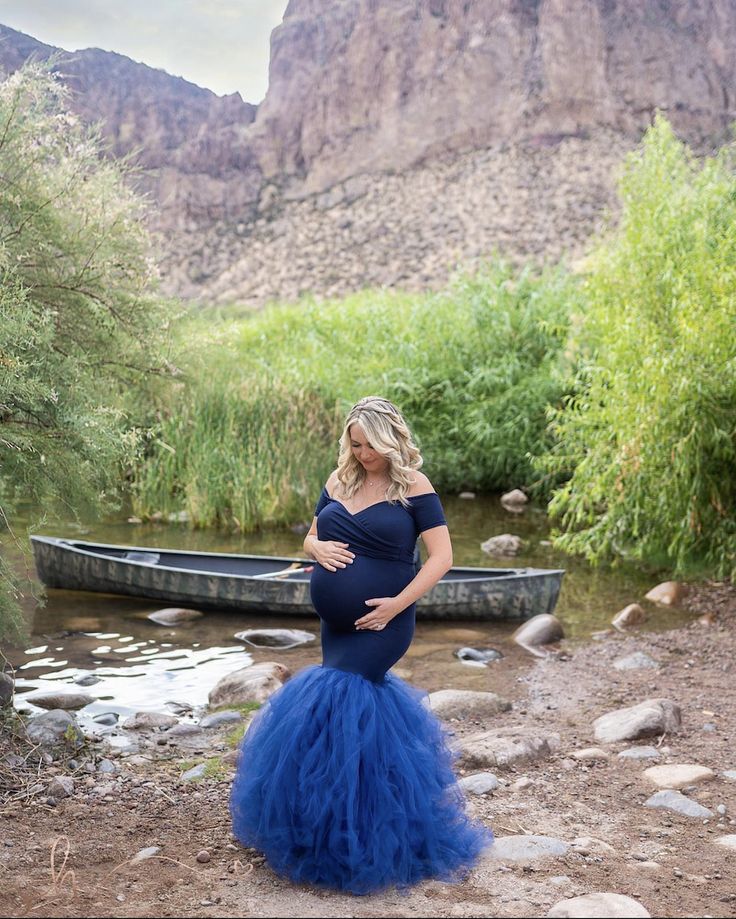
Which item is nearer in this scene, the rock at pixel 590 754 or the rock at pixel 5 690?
the rock at pixel 590 754

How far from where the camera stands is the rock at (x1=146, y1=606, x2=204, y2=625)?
920cm

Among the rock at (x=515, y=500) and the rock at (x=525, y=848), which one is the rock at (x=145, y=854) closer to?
the rock at (x=525, y=848)

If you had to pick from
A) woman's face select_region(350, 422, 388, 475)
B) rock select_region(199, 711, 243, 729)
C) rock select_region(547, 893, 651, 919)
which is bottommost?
rock select_region(199, 711, 243, 729)

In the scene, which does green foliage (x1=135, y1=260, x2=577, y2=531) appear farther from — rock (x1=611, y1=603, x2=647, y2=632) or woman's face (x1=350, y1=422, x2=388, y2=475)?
woman's face (x1=350, y1=422, x2=388, y2=475)

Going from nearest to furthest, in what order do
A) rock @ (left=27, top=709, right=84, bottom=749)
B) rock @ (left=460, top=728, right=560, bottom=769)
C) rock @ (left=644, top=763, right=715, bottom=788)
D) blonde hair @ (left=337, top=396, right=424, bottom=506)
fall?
blonde hair @ (left=337, top=396, right=424, bottom=506)
rock @ (left=644, top=763, right=715, bottom=788)
rock @ (left=460, top=728, right=560, bottom=769)
rock @ (left=27, top=709, right=84, bottom=749)

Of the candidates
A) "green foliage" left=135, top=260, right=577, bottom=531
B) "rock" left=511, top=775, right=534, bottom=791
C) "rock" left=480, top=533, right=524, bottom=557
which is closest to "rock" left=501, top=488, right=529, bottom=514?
"green foliage" left=135, top=260, right=577, bottom=531

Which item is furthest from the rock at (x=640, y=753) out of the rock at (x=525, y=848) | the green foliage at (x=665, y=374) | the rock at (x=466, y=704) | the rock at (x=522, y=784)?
the green foliage at (x=665, y=374)

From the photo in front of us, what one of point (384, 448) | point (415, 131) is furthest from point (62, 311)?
point (415, 131)

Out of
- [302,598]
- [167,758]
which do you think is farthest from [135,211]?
[167,758]

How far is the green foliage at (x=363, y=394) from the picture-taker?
1337cm

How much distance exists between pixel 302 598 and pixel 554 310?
30.3 feet

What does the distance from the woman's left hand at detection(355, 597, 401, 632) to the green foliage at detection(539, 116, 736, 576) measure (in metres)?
5.92

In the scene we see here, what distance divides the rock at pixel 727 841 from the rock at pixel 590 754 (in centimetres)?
116

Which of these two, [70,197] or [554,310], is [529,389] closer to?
[554,310]
